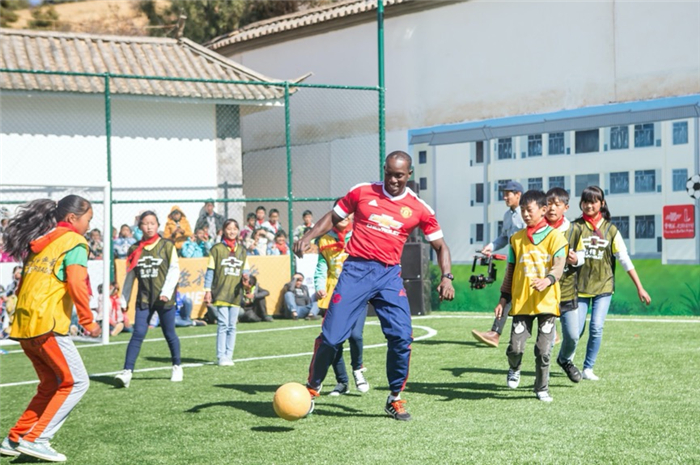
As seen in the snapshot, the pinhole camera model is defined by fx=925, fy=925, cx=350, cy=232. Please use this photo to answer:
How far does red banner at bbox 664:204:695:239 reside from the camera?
59.7 feet

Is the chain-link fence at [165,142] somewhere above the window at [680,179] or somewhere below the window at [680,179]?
above

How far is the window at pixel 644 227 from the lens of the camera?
18722 millimetres

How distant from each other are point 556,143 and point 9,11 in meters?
38.2

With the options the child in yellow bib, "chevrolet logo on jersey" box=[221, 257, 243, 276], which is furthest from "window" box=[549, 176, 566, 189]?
the child in yellow bib

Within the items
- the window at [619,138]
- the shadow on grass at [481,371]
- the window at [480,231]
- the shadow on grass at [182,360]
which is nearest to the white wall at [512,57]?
the window at [619,138]

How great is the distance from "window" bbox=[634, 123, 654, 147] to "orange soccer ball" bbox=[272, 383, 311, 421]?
13702mm

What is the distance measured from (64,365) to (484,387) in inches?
165

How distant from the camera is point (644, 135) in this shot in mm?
18969

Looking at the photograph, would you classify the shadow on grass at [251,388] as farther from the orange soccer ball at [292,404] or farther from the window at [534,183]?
the window at [534,183]

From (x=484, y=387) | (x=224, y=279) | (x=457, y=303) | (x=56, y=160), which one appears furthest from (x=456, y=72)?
(x=484, y=387)

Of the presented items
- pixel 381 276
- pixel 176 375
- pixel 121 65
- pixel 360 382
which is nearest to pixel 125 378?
pixel 176 375

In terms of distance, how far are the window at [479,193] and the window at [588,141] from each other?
2.56 meters

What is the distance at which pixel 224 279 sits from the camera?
37.6 ft

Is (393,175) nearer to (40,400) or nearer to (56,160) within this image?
(40,400)
